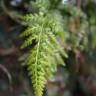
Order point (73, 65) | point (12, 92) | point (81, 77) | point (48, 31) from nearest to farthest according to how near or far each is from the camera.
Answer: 1. point (48, 31)
2. point (12, 92)
3. point (73, 65)
4. point (81, 77)

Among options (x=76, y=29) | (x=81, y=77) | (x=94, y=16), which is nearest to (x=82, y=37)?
(x=76, y=29)

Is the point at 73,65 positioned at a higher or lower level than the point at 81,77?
higher

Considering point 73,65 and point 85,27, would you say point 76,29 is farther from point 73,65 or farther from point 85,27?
point 73,65

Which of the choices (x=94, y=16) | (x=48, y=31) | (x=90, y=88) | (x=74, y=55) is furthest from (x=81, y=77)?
(x=48, y=31)

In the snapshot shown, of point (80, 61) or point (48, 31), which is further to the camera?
point (80, 61)

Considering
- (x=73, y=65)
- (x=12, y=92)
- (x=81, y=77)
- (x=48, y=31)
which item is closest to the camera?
(x=48, y=31)

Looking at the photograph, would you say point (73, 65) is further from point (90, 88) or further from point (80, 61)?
point (90, 88)

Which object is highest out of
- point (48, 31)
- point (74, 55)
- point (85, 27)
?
point (48, 31)
